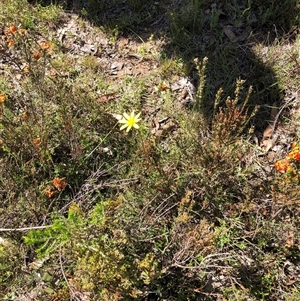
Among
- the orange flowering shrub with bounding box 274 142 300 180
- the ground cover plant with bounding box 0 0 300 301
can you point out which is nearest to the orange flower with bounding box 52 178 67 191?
the ground cover plant with bounding box 0 0 300 301

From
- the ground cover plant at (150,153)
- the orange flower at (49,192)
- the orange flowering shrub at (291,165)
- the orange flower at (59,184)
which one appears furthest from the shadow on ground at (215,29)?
the orange flower at (49,192)

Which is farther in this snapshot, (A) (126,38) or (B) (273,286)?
(A) (126,38)


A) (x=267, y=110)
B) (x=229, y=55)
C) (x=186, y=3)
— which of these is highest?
(x=186, y=3)

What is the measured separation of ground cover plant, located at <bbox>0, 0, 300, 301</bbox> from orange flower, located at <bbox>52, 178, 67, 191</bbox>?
12 millimetres

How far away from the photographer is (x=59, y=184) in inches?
120

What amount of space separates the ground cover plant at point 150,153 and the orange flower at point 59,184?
0.01 meters

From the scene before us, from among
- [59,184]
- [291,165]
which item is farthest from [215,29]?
[59,184]

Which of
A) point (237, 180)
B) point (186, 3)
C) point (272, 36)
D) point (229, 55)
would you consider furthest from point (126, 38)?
point (237, 180)

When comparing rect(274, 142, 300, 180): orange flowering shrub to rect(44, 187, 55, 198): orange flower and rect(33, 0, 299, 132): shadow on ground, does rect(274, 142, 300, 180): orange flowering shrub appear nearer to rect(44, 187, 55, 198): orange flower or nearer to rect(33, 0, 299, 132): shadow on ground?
rect(33, 0, 299, 132): shadow on ground

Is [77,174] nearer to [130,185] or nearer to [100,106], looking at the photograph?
[130,185]

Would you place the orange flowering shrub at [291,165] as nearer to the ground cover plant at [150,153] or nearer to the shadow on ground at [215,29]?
the ground cover plant at [150,153]

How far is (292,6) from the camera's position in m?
3.79

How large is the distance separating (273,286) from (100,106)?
212 cm

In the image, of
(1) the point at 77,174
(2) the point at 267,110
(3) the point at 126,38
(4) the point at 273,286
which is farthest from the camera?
(3) the point at 126,38
